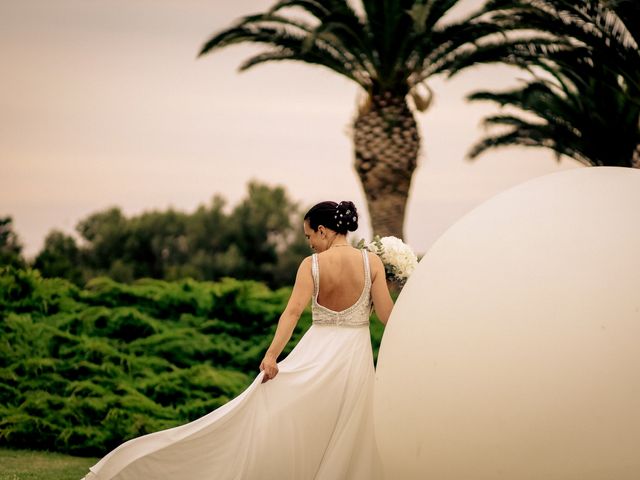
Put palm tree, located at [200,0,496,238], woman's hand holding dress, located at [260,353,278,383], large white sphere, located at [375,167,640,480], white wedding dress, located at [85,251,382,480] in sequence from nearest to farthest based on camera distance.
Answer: large white sphere, located at [375,167,640,480] < woman's hand holding dress, located at [260,353,278,383] < white wedding dress, located at [85,251,382,480] < palm tree, located at [200,0,496,238]

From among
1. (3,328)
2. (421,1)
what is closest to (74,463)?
(3,328)

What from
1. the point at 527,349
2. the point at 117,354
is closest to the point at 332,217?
the point at 527,349

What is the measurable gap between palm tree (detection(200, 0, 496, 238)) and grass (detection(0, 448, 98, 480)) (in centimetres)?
884

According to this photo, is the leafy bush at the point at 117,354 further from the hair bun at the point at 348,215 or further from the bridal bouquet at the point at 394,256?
the hair bun at the point at 348,215

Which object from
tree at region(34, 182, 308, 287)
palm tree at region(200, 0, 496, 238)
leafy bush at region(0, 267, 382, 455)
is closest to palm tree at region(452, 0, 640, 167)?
palm tree at region(200, 0, 496, 238)

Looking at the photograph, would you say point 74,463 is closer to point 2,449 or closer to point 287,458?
point 2,449

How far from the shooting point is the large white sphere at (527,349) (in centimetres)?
488

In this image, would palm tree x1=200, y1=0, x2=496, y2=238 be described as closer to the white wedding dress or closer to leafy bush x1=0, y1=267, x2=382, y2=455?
leafy bush x1=0, y1=267, x2=382, y2=455

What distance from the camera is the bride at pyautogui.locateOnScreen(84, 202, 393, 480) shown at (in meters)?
6.12

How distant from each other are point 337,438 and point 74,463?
17.4 feet

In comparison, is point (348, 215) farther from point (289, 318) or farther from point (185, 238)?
point (185, 238)

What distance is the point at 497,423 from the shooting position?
5027 millimetres

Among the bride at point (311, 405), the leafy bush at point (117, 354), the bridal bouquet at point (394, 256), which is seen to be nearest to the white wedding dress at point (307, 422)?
the bride at point (311, 405)

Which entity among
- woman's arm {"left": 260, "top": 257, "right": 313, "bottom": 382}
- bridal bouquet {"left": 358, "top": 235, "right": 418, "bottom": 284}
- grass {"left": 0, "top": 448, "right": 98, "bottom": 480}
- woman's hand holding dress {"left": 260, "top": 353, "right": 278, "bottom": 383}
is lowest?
grass {"left": 0, "top": 448, "right": 98, "bottom": 480}
